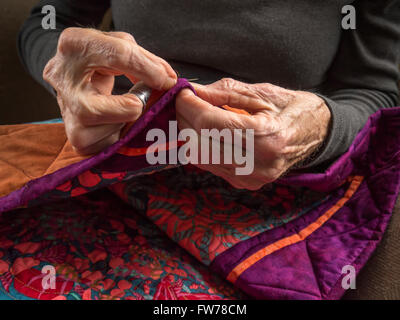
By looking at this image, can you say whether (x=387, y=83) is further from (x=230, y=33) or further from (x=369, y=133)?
(x=230, y=33)

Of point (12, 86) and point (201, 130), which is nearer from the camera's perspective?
point (201, 130)

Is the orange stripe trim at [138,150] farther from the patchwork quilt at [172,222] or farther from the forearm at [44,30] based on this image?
the forearm at [44,30]

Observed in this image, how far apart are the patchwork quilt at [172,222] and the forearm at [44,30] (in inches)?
9.9

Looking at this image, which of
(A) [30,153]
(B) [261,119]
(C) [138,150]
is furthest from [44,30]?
(B) [261,119]

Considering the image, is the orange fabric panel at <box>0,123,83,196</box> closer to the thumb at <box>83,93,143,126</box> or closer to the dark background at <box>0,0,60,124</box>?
the thumb at <box>83,93,143,126</box>

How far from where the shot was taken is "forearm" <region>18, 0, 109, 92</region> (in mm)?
775

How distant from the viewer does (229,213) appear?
0.61 metres

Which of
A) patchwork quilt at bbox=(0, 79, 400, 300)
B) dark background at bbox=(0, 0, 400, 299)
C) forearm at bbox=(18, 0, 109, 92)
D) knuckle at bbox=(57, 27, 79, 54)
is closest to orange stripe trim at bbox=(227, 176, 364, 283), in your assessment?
patchwork quilt at bbox=(0, 79, 400, 300)

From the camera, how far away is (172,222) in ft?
1.88

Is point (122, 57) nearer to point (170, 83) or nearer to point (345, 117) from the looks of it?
point (170, 83)

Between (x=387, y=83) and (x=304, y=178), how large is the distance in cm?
39

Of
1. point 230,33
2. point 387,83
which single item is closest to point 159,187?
point 230,33
